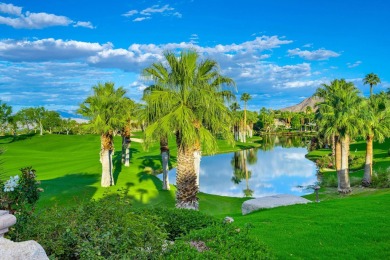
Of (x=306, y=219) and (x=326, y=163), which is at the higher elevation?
(x=306, y=219)

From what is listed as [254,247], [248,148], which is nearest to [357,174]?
[254,247]

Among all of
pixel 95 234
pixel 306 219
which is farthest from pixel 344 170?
pixel 95 234

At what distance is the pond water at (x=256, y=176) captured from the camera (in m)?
42.8

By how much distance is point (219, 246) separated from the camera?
333 inches

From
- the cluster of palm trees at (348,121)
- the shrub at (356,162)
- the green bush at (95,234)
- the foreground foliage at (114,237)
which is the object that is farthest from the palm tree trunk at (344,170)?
the green bush at (95,234)

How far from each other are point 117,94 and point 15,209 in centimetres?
2666

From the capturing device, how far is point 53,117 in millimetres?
118688

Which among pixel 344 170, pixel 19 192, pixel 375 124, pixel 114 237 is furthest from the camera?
pixel 375 124

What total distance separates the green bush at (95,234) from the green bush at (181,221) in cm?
259

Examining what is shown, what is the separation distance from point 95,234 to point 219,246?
9.54 feet

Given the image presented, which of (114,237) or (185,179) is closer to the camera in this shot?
(114,237)

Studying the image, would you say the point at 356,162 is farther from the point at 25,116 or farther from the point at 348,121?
the point at 25,116

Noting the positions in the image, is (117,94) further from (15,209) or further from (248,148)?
(248,148)

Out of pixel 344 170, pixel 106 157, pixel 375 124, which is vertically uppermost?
pixel 375 124
